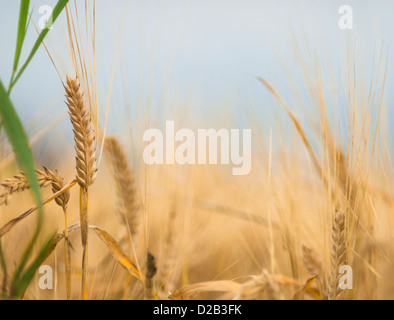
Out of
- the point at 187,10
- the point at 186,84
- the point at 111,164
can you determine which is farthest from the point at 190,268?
the point at 187,10

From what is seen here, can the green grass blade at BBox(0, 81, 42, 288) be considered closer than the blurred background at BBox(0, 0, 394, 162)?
Yes

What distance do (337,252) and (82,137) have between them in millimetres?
482

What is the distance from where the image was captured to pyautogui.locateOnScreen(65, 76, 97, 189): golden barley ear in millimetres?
679

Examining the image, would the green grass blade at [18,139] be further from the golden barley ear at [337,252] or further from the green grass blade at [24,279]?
the golden barley ear at [337,252]

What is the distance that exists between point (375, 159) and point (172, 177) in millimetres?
404

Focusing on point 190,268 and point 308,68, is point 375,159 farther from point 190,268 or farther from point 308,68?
point 190,268

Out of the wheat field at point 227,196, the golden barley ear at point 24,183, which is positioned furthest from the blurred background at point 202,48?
the golden barley ear at point 24,183

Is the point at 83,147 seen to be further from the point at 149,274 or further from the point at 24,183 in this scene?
the point at 149,274

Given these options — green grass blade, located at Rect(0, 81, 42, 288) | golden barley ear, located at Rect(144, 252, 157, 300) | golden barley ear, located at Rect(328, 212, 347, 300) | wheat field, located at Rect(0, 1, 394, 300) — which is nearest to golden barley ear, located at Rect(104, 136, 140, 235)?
wheat field, located at Rect(0, 1, 394, 300)

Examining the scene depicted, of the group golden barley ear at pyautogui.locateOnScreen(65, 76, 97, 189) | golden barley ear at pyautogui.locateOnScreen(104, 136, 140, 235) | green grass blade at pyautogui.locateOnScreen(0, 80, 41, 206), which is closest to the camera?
green grass blade at pyautogui.locateOnScreen(0, 80, 41, 206)

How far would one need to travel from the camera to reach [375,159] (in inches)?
31.9

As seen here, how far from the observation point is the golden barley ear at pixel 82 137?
0.68 meters

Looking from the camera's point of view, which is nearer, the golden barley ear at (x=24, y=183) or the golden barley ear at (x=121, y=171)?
the golden barley ear at (x=24, y=183)

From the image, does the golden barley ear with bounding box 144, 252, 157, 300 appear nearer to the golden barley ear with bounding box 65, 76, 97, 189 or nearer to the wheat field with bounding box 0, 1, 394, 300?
the wheat field with bounding box 0, 1, 394, 300
